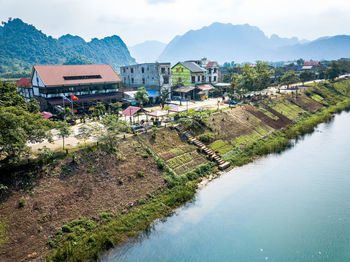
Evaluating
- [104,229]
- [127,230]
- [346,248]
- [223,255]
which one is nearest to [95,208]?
[104,229]

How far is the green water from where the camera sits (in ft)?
61.4

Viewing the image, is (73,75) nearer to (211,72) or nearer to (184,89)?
(184,89)

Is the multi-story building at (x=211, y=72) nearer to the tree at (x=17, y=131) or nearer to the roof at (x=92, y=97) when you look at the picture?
the roof at (x=92, y=97)

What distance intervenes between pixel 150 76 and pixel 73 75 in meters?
21.0

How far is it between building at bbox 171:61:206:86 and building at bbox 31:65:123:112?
64.9 feet

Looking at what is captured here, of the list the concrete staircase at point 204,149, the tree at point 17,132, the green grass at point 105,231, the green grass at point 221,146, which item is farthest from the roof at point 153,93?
the green grass at point 105,231

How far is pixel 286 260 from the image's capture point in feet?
59.7

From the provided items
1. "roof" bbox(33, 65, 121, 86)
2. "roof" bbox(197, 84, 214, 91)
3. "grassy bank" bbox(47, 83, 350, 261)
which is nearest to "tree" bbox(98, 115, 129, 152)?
"grassy bank" bbox(47, 83, 350, 261)

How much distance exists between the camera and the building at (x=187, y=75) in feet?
208

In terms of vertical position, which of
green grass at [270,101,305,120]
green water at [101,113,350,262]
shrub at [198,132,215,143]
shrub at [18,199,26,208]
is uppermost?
green grass at [270,101,305,120]

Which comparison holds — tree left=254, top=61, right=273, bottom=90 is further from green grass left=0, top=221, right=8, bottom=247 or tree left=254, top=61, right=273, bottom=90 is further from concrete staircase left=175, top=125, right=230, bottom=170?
green grass left=0, top=221, right=8, bottom=247

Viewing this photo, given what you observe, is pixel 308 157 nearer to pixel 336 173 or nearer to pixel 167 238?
pixel 336 173

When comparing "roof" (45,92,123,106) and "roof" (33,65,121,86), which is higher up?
"roof" (33,65,121,86)

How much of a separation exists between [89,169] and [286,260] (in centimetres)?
1997
